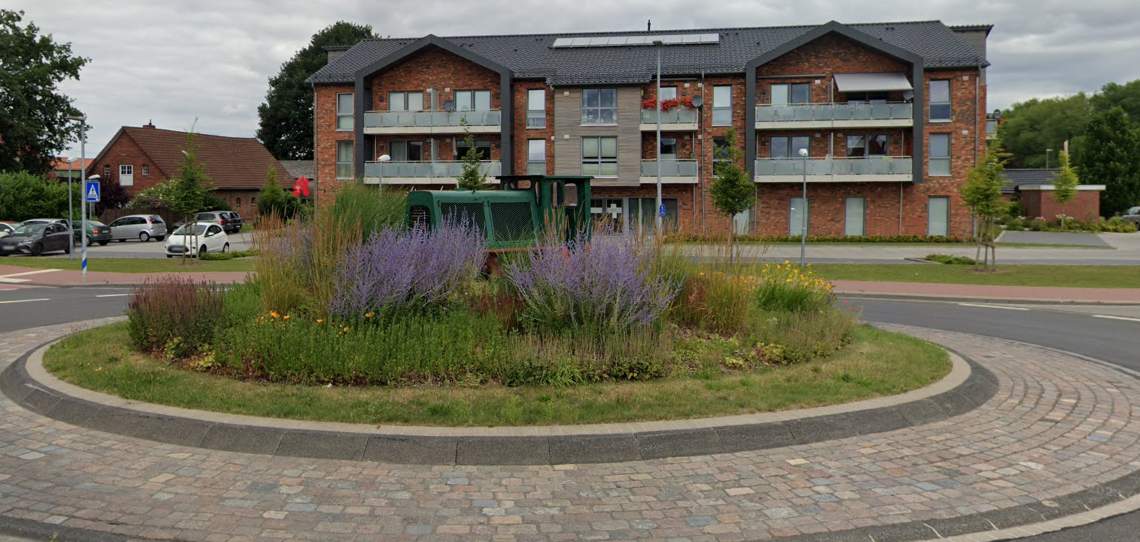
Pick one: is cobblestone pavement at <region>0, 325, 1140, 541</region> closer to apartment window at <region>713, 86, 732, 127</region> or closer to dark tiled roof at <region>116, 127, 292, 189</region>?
apartment window at <region>713, 86, 732, 127</region>

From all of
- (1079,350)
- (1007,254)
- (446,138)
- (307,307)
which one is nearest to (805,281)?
(1079,350)

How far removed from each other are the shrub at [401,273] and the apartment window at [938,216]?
1616 inches

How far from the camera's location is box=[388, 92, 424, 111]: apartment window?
49.2 meters

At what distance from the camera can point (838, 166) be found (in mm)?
44844

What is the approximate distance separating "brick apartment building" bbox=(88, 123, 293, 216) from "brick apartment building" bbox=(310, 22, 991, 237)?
2069 centimetres

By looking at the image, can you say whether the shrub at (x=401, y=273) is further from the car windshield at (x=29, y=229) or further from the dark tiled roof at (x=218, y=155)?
the dark tiled roof at (x=218, y=155)

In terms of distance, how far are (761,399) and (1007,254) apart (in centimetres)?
3306

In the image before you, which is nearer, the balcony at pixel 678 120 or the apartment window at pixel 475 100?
the balcony at pixel 678 120

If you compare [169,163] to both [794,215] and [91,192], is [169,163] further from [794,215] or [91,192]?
[794,215]

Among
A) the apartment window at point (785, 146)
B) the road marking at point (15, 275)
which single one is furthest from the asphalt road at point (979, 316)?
the apartment window at point (785, 146)

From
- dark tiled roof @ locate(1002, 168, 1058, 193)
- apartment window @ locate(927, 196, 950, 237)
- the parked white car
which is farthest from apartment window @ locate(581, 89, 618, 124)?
dark tiled roof @ locate(1002, 168, 1058, 193)

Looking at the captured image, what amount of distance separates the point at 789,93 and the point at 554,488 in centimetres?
4371

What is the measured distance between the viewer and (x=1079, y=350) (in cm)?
1163

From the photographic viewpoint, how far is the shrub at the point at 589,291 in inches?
316
